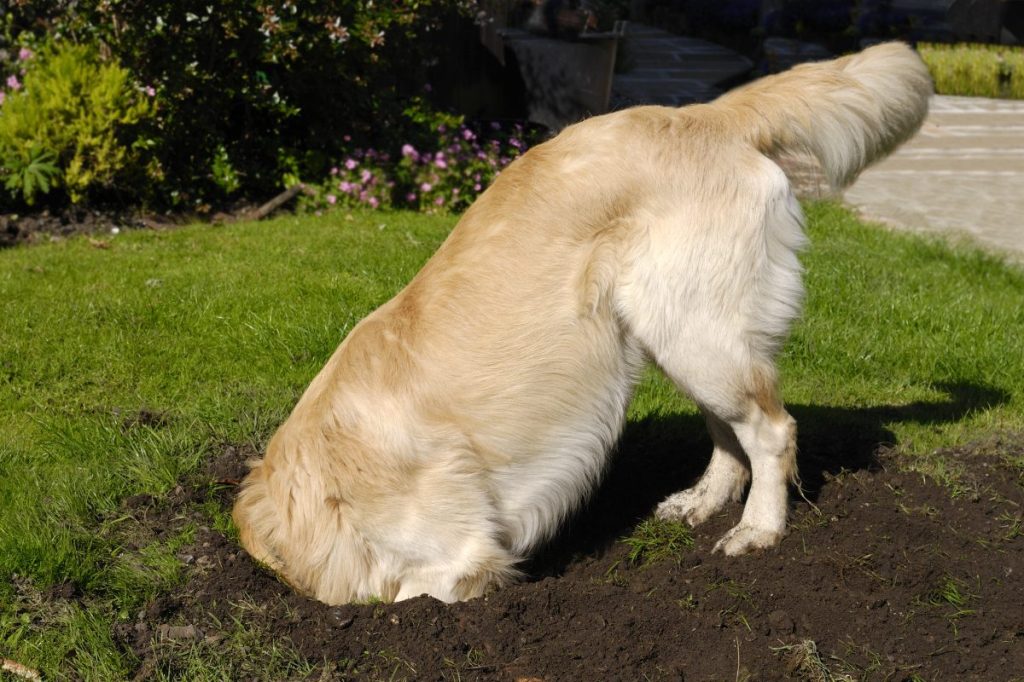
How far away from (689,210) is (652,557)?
126 cm

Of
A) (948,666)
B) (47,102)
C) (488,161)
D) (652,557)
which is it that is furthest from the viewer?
(488,161)

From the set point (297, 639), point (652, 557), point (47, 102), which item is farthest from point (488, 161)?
point (297, 639)

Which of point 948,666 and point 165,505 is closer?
point 948,666

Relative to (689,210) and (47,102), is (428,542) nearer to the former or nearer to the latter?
(689,210)

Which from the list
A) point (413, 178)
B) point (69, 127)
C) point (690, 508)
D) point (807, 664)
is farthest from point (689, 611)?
point (69, 127)

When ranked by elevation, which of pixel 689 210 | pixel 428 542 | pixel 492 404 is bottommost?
pixel 428 542

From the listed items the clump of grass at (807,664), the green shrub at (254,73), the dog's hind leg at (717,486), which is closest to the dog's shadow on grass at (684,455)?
the dog's hind leg at (717,486)

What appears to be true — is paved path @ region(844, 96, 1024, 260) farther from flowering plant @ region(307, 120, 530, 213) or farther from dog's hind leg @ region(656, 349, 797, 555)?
dog's hind leg @ region(656, 349, 797, 555)

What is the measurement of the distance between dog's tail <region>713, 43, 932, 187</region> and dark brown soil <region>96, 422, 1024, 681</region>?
1.32 metres

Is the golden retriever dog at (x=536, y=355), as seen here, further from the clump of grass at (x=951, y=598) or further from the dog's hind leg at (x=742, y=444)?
the clump of grass at (x=951, y=598)

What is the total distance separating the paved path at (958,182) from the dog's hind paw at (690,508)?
417 cm

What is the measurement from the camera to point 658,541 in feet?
12.5

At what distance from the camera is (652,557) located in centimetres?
371

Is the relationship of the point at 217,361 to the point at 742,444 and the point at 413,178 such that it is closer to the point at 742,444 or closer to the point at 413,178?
the point at 742,444
